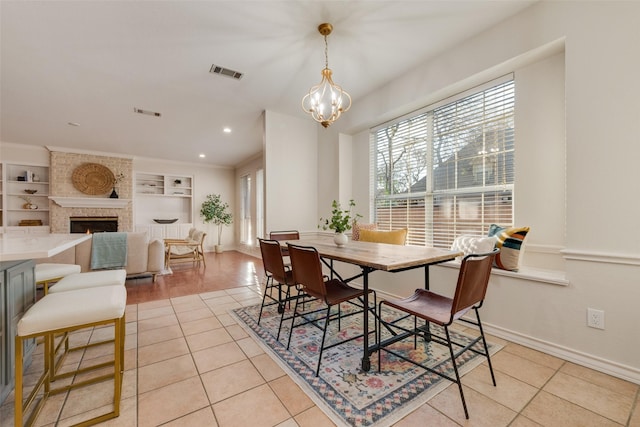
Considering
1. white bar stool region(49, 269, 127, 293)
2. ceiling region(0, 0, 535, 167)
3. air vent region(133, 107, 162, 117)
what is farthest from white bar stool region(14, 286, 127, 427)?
air vent region(133, 107, 162, 117)

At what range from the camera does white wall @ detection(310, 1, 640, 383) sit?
172 cm

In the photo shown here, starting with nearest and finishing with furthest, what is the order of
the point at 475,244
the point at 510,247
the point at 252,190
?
the point at 510,247 → the point at 475,244 → the point at 252,190

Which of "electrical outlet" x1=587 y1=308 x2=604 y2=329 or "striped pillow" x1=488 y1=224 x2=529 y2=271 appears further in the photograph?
"striped pillow" x1=488 y1=224 x2=529 y2=271

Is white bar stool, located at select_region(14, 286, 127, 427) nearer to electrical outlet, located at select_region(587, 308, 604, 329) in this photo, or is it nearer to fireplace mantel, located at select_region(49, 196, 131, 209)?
electrical outlet, located at select_region(587, 308, 604, 329)

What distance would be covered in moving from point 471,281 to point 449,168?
6.30 ft

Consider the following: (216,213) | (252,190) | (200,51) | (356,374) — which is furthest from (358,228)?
(216,213)

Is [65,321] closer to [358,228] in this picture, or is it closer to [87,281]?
[87,281]

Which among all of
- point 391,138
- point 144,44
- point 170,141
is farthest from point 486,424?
point 170,141

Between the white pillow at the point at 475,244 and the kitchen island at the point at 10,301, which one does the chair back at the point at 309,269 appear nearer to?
the kitchen island at the point at 10,301

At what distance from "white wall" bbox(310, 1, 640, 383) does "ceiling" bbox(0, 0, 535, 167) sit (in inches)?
14.8

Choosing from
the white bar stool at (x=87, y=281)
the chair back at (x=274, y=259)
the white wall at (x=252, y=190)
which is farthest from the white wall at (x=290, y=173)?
the white bar stool at (x=87, y=281)

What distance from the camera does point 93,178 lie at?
643cm

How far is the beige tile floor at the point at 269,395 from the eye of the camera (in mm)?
1388

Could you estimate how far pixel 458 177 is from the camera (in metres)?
2.96
